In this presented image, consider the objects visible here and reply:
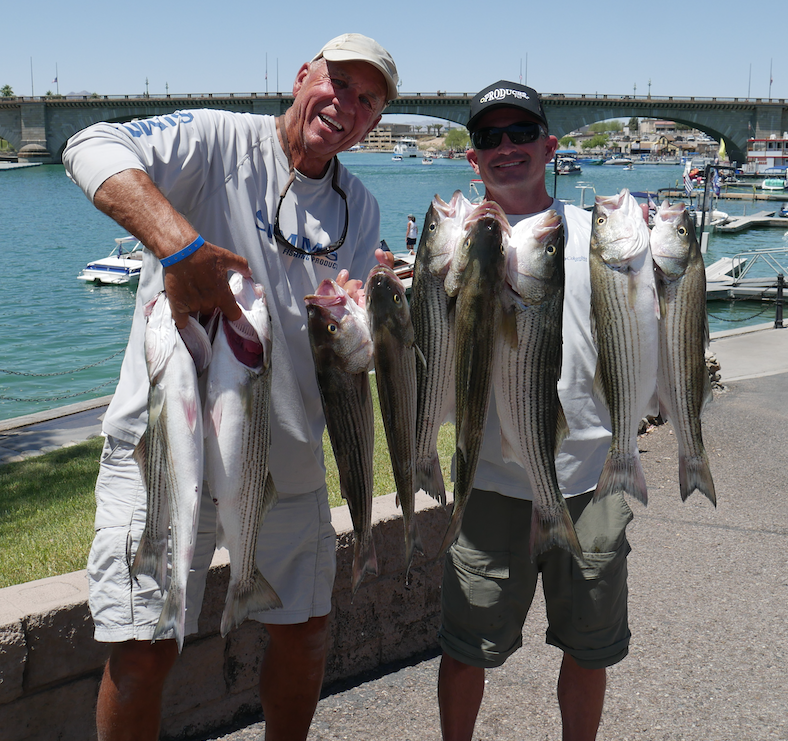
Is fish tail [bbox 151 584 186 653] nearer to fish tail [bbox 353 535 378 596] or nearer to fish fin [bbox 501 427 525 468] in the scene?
fish tail [bbox 353 535 378 596]

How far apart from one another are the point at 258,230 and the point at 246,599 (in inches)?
51.4

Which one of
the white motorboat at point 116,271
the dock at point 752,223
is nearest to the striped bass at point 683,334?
the white motorboat at point 116,271

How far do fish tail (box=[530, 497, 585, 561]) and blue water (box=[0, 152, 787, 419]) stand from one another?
32.6 ft

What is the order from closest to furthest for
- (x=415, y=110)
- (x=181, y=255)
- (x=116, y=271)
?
(x=181, y=255) < (x=116, y=271) < (x=415, y=110)

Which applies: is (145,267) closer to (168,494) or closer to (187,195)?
(187,195)

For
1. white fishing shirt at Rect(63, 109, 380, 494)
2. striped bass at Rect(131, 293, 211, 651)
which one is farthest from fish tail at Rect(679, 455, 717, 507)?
striped bass at Rect(131, 293, 211, 651)

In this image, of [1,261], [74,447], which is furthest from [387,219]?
[74,447]

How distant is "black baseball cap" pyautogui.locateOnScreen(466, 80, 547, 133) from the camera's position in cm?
311

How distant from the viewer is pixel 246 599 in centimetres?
252

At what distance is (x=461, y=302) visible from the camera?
8.00 ft

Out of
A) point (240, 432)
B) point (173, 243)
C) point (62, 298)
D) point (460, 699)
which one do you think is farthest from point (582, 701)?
point (62, 298)

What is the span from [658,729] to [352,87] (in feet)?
10.2

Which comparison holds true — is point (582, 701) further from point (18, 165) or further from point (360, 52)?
point (18, 165)

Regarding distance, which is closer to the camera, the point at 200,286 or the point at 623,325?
the point at 200,286
